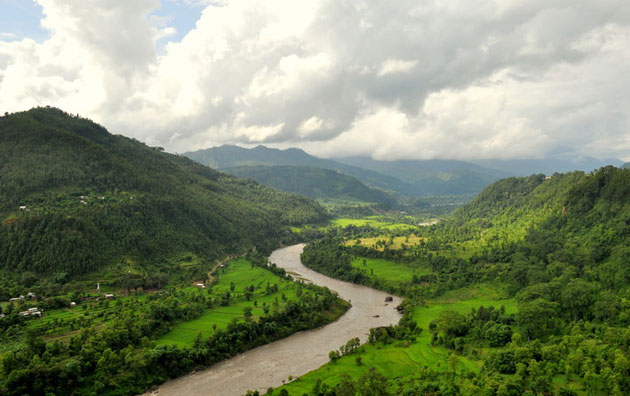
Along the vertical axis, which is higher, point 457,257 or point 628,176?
point 628,176

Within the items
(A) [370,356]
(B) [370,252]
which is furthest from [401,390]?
(B) [370,252]

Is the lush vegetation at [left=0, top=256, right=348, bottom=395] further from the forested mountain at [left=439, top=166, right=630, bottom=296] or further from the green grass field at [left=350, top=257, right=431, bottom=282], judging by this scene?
the forested mountain at [left=439, top=166, right=630, bottom=296]

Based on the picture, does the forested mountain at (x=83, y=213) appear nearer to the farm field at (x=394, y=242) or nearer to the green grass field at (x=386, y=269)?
the farm field at (x=394, y=242)

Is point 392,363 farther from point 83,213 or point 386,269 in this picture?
point 83,213

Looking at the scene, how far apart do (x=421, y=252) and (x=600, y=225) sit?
6010 centimetres

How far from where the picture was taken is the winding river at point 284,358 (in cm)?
6731

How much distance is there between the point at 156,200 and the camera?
170 m

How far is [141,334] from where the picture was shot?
75.9m

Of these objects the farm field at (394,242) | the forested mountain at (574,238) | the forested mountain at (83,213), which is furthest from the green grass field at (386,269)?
the forested mountain at (83,213)

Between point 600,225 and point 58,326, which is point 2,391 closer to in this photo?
point 58,326

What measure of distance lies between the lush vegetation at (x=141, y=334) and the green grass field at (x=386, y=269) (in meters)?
31.4

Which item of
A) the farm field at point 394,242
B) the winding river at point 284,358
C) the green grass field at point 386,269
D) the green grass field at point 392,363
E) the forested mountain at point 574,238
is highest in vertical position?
the forested mountain at point 574,238

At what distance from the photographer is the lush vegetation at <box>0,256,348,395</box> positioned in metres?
60.4

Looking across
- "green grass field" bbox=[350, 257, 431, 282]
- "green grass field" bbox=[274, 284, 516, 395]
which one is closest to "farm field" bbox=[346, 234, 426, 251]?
"green grass field" bbox=[350, 257, 431, 282]
